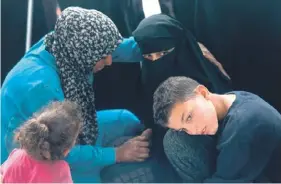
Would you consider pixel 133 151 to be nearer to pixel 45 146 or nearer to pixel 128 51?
pixel 128 51

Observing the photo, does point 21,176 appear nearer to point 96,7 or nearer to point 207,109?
point 207,109

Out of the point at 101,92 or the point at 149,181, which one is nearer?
the point at 149,181

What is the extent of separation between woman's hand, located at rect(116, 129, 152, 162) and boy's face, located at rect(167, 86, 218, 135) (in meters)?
0.29

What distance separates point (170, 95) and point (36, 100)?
46 centimetres

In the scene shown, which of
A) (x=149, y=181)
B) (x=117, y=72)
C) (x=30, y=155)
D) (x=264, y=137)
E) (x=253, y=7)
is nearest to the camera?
(x=30, y=155)

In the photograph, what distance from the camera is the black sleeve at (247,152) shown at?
175cm

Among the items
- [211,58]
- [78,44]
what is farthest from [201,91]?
[78,44]

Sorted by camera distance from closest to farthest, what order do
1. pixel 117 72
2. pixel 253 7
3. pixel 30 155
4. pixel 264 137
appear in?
pixel 30 155 < pixel 264 137 < pixel 253 7 < pixel 117 72

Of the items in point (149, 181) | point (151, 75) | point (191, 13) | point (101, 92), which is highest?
point (191, 13)

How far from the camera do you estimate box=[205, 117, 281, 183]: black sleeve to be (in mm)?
1748

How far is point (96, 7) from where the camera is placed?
231cm

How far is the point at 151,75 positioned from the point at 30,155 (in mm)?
651

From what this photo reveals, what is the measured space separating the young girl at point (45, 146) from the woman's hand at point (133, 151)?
373mm

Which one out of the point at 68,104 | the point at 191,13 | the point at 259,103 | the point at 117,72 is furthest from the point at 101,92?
the point at 259,103
